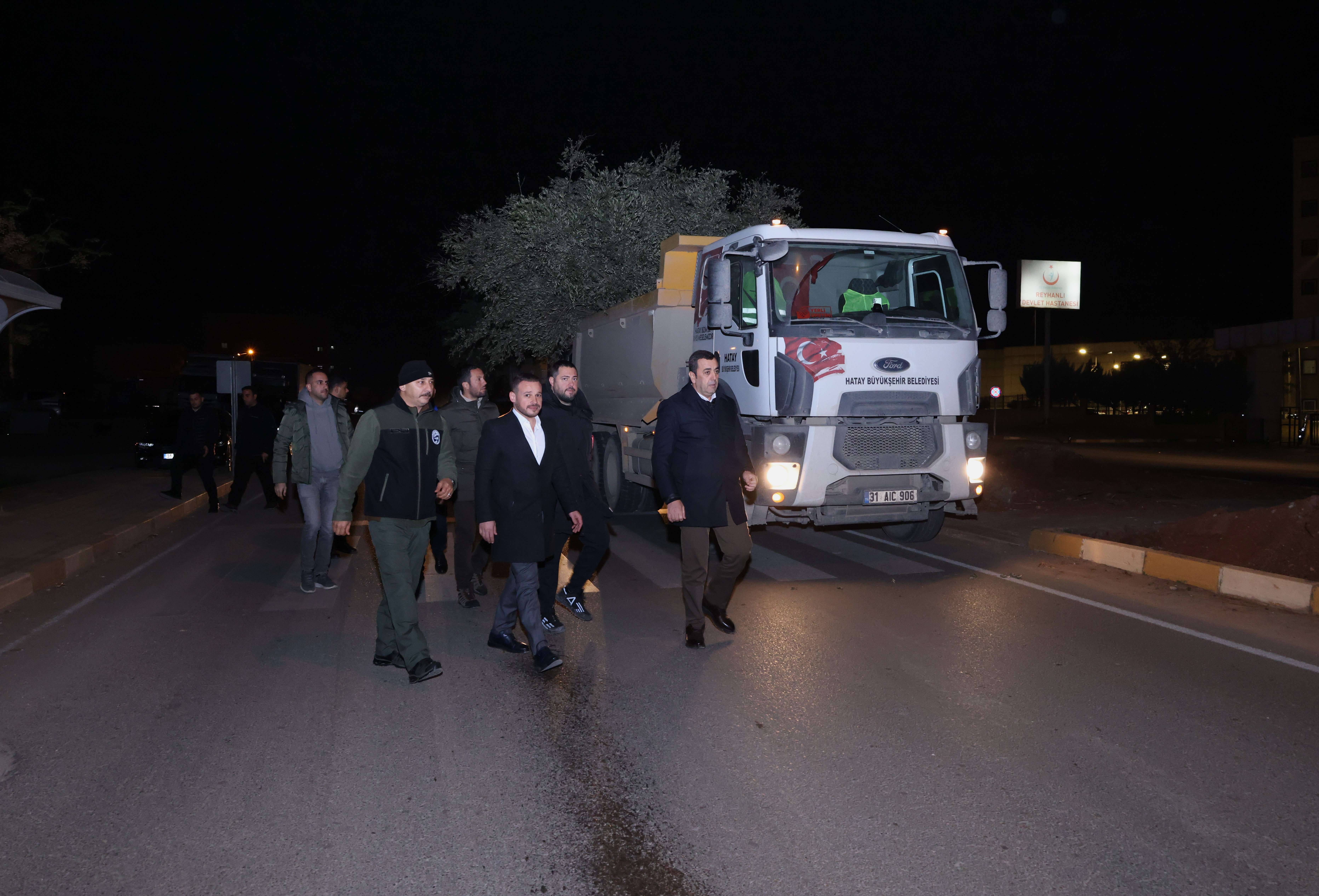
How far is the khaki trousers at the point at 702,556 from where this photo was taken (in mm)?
6609

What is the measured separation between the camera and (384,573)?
5859 mm

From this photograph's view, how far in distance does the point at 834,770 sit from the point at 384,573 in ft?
9.53

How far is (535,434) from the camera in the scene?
6.15 m

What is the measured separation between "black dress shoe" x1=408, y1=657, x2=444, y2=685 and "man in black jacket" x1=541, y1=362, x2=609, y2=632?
2.74 ft

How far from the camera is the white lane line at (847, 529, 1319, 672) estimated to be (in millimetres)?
6141

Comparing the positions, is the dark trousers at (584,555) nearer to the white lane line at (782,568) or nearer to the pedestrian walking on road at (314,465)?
the white lane line at (782,568)

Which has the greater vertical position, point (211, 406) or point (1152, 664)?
point (211, 406)

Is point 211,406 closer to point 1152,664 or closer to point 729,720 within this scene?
point 729,720

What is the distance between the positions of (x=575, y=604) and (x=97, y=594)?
4459 millimetres

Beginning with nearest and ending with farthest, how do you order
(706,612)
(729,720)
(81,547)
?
(729,720), (706,612), (81,547)

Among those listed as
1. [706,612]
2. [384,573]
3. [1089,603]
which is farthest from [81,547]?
[1089,603]

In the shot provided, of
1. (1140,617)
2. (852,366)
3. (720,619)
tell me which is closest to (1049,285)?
(852,366)

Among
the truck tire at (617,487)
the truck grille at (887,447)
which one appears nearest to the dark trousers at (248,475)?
the truck tire at (617,487)

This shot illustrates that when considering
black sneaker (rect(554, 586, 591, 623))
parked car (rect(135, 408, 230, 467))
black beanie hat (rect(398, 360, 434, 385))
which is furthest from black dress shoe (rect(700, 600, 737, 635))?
parked car (rect(135, 408, 230, 467))
